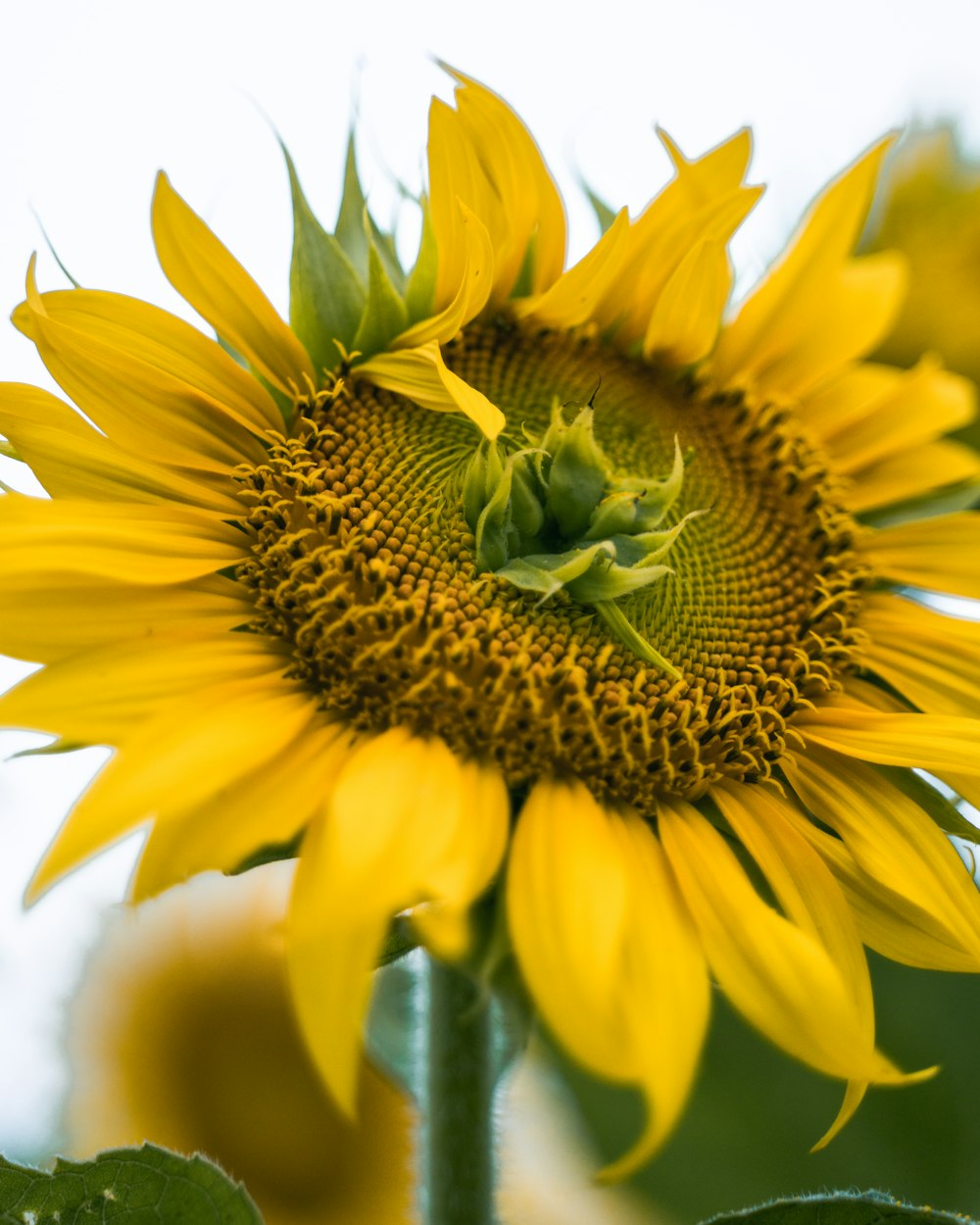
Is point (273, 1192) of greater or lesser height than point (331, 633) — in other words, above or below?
below

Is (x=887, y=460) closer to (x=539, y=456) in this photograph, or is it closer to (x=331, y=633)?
(x=539, y=456)

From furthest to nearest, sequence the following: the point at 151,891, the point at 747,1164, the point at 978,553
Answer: the point at 747,1164, the point at 978,553, the point at 151,891

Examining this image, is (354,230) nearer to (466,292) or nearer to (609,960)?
(466,292)

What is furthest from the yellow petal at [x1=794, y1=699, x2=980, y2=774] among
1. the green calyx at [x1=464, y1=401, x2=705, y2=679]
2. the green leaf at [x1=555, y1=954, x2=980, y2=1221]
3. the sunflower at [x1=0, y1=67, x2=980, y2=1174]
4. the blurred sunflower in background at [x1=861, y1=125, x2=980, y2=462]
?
the blurred sunflower in background at [x1=861, y1=125, x2=980, y2=462]

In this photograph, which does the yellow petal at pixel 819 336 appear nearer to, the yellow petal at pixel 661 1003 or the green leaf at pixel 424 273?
the green leaf at pixel 424 273

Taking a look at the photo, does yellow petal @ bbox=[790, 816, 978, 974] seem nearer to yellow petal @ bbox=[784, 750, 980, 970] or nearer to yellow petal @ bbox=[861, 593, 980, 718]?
yellow petal @ bbox=[784, 750, 980, 970]

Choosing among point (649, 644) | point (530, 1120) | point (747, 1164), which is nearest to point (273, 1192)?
point (530, 1120)
